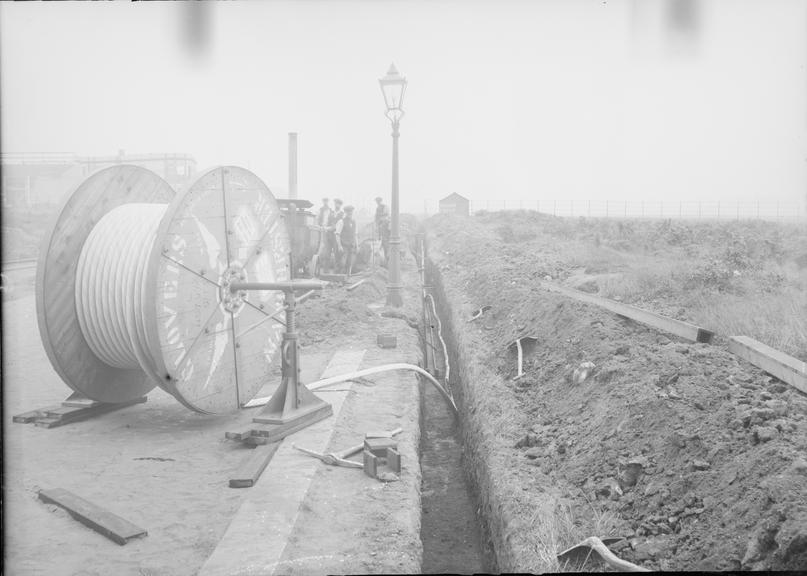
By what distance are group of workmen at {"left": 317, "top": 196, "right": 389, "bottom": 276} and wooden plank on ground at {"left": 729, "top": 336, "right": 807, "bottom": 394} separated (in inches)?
456

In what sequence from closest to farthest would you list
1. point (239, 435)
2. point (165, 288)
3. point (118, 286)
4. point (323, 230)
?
1. point (165, 288)
2. point (239, 435)
3. point (118, 286)
4. point (323, 230)

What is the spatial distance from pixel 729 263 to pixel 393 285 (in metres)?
5.92

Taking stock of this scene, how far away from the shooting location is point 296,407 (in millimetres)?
6656

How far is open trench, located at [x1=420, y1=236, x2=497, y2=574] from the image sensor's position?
5.39m

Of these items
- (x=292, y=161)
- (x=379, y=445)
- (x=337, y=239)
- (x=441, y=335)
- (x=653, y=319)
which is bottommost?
(x=441, y=335)

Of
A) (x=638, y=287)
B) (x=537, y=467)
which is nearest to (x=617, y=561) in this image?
(x=537, y=467)

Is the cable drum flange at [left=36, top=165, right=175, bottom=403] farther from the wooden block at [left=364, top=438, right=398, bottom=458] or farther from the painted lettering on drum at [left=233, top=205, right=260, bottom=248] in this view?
the wooden block at [left=364, top=438, right=398, bottom=458]

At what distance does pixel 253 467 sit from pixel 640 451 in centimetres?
299

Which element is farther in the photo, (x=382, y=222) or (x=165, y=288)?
(x=382, y=222)

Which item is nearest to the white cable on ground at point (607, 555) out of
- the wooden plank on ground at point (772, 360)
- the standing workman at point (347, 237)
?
→ the wooden plank on ground at point (772, 360)

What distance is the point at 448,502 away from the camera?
255 inches

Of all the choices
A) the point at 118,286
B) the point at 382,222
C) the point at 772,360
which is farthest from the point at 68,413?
the point at 382,222

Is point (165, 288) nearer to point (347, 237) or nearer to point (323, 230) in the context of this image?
point (323, 230)

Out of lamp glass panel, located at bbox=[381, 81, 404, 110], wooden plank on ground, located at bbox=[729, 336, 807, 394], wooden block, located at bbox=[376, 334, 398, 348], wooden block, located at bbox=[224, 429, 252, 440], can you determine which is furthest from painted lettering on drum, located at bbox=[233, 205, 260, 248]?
lamp glass panel, located at bbox=[381, 81, 404, 110]
